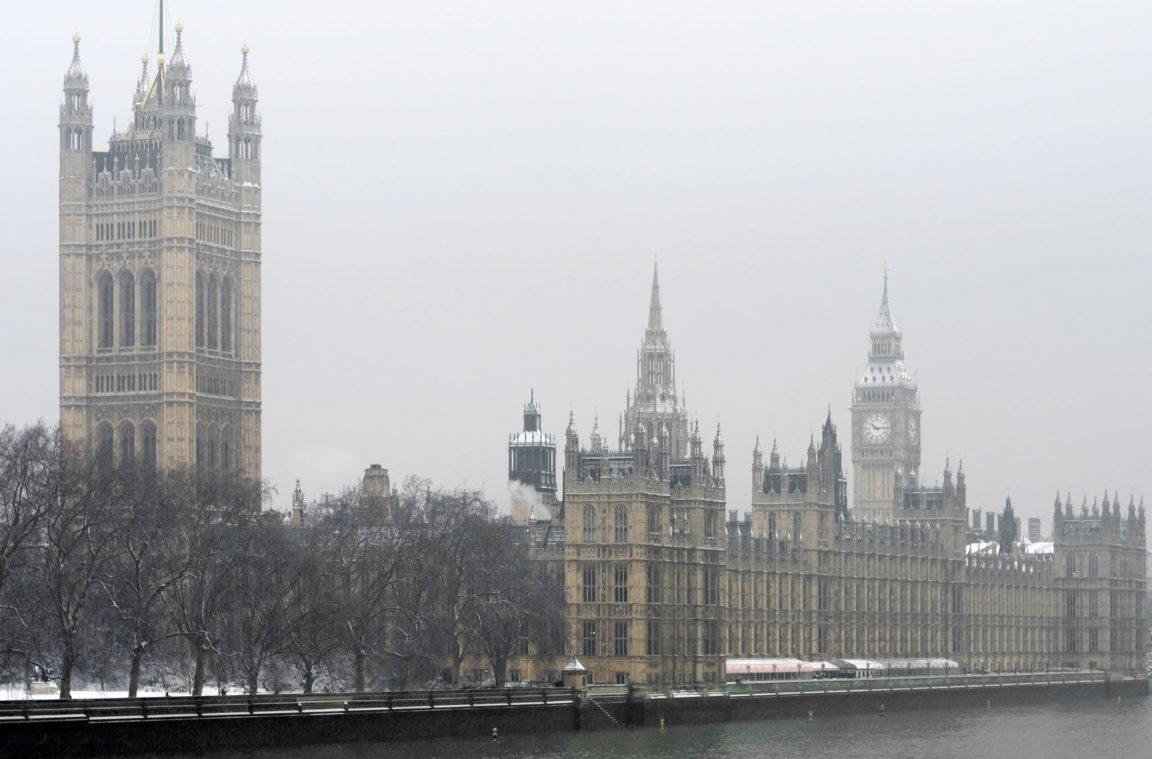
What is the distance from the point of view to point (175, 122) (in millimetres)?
174125

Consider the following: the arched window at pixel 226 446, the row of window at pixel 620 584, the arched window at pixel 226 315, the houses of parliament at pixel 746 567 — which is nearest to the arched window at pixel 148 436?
the arched window at pixel 226 446

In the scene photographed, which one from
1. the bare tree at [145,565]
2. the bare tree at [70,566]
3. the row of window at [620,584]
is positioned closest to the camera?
the bare tree at [70,566]

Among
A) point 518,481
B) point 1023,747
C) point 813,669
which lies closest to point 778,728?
point 1023,747

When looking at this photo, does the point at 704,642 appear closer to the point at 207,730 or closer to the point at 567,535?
the point at 567,535

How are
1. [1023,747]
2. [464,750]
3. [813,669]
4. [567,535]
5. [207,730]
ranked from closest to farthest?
[207,730] → [464,750] → [1023,747] → [567,535] → [813,669]

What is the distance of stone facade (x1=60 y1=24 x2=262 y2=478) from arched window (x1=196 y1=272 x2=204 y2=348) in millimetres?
84

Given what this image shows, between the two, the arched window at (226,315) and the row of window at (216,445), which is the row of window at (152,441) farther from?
the arched window at (226,315)

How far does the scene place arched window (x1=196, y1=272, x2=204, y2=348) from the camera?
176 metres

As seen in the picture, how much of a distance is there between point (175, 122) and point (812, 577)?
45801 mm

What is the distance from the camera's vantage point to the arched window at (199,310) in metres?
176

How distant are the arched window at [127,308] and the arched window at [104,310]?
822mm

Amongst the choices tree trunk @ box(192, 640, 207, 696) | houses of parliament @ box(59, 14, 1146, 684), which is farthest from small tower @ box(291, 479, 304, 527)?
tree trunk @ box(192, 640, 207, 696)

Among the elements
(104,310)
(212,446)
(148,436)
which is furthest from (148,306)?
(212,446)

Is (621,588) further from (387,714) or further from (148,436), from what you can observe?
Answer: (148,436)
